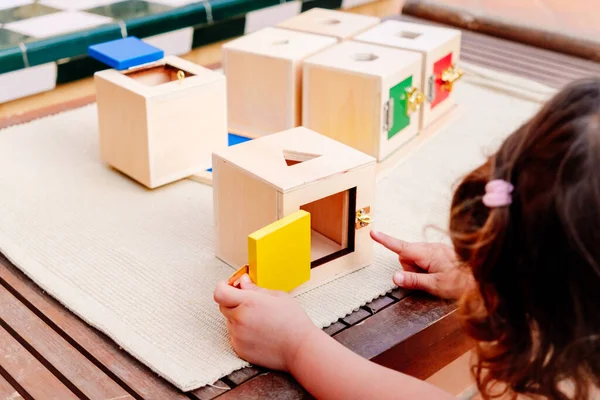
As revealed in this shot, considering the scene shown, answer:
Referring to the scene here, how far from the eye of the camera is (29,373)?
74cm

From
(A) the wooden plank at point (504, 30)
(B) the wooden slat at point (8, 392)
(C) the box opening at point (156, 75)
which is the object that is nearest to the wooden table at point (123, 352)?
(B) the wooden slat at point (8, 392)

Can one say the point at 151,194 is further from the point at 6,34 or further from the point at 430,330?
the point at 6,34

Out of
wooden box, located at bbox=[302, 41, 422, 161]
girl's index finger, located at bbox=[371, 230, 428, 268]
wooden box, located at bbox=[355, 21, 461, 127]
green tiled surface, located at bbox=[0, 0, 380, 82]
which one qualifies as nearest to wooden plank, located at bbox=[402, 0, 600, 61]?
green tiled surface, located at bbox=[0, 0, 380, 82]

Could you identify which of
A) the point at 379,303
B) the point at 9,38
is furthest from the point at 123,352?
the point at 9,38

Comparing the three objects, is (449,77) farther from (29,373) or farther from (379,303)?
(29,373)

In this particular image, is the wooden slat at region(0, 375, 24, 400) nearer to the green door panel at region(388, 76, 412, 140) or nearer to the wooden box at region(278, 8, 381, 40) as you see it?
the green door panel at region(388, 76, 412, 140)

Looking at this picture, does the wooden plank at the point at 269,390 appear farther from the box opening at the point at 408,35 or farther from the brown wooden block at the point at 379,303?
the box opening at the point at 408,35

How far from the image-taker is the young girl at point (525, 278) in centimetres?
57

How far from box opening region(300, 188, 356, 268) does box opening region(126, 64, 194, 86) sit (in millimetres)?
348

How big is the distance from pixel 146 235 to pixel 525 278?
534mm

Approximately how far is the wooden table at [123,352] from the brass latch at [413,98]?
409 mm

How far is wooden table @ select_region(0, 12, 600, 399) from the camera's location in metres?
0.72

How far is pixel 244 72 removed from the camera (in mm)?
1219

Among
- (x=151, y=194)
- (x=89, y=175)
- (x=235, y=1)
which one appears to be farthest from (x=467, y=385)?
(x=235, y=1)
